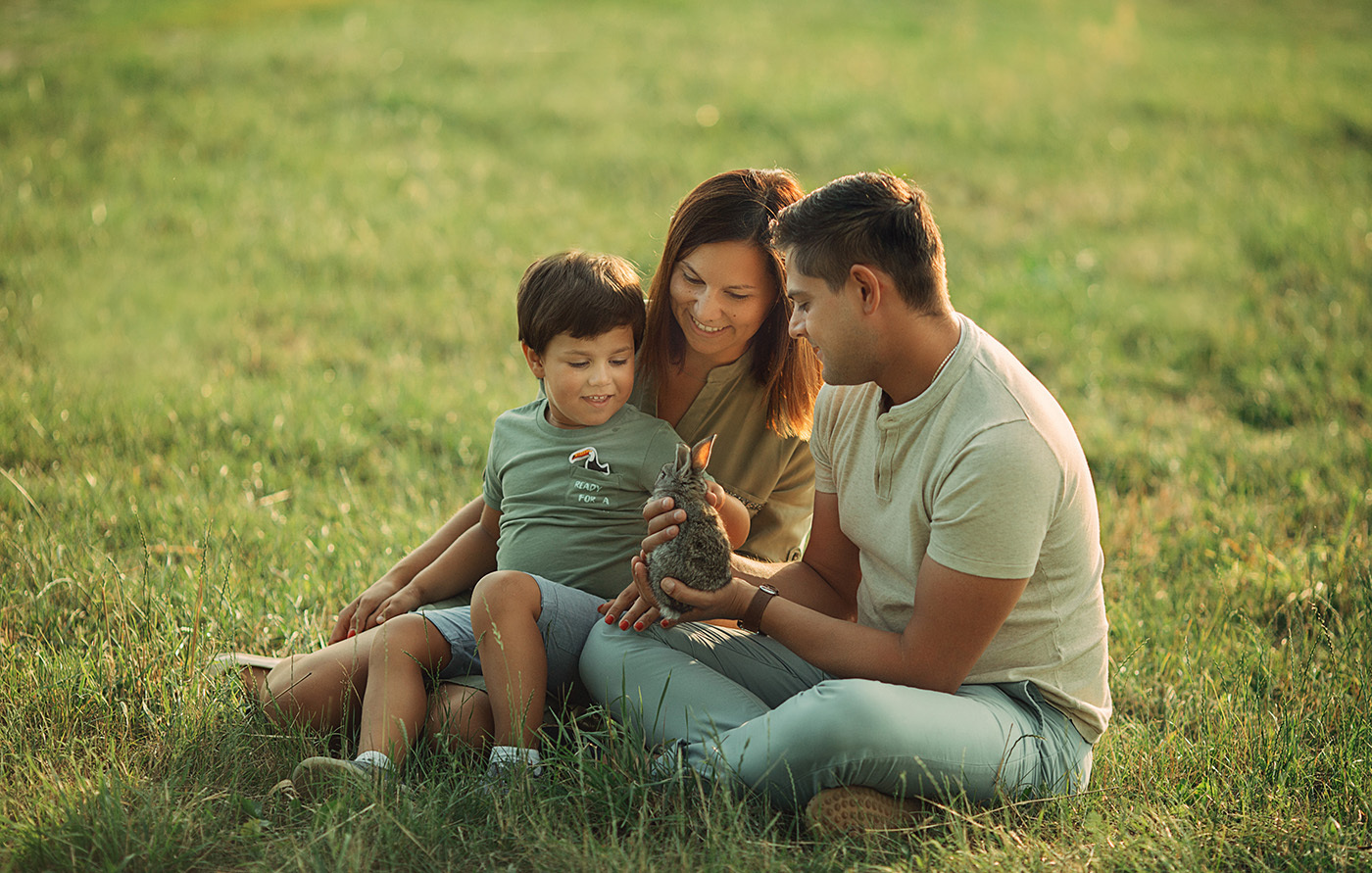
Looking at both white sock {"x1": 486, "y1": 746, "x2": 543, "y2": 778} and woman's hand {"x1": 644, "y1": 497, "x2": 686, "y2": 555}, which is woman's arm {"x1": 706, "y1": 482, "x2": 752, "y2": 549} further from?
white sock {"x1": 486, "y1": 746, "x2": 543, "y2": 778}

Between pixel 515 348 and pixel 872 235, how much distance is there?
17.1 ft

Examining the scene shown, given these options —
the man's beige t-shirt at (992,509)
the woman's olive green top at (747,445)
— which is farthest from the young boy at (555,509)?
the man's beige t-shirt at (992,509)

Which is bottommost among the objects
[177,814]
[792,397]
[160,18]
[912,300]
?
[177,814]

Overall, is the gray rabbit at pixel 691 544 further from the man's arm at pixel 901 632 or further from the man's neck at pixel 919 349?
the man's neck at pixel 919 349

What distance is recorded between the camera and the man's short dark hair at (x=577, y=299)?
146 inches

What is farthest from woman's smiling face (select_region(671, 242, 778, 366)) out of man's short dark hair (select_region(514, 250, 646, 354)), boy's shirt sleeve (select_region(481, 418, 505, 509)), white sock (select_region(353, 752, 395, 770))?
white sock (select_region(353, 752, 395, 770))

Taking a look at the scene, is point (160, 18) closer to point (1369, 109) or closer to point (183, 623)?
point (183, 623)

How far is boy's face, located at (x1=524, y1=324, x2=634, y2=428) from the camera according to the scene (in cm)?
376

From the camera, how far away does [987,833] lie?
295cm

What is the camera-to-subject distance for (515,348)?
26.0 ft

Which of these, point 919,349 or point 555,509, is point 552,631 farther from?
point 919,349

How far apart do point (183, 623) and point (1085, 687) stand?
10.3ft

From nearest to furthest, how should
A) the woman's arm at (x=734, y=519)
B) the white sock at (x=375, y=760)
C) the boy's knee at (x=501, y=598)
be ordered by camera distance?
the white sock at (x=375, y=760)
the boy's knee at (x=501, y=598)
the woman's arm at (x=734, y=519)

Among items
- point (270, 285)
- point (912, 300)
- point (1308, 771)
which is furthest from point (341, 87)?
point (1308, 771)
